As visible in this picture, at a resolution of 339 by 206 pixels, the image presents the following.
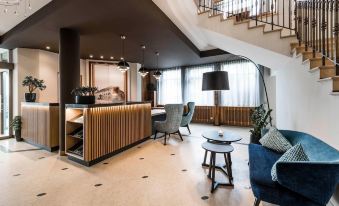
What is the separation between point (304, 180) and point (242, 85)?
6.66 meters

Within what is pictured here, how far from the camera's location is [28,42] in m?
5.23

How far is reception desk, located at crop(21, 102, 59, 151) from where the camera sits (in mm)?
4645

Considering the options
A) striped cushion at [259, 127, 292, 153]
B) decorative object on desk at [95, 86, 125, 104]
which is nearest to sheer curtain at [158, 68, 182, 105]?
decorative object on desk at [95, 86, 125, 104]

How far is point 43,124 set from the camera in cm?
477

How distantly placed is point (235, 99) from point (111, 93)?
17.3ft

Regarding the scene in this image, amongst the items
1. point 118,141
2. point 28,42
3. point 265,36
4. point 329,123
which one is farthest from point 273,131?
point 28,42

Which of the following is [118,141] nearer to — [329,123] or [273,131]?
[273,131]

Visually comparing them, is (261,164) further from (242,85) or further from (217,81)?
(242,85)

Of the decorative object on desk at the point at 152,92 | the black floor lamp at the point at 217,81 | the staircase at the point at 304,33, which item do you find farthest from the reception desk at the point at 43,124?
the decorative object on desk at the point at 152,92

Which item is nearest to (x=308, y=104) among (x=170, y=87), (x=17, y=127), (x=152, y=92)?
(x=17, y=127)

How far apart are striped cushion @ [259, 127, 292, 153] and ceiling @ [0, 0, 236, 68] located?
2991 millimetres

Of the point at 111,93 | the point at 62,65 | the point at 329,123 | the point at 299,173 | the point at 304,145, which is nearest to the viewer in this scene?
the point at 299,173

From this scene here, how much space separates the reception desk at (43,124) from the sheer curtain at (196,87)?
5.92m

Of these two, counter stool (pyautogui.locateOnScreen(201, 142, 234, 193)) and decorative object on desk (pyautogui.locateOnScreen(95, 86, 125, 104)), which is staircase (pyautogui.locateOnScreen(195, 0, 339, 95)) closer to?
counter stool (pyautogui.locateOnScreen(201, 142, 234, 193))
